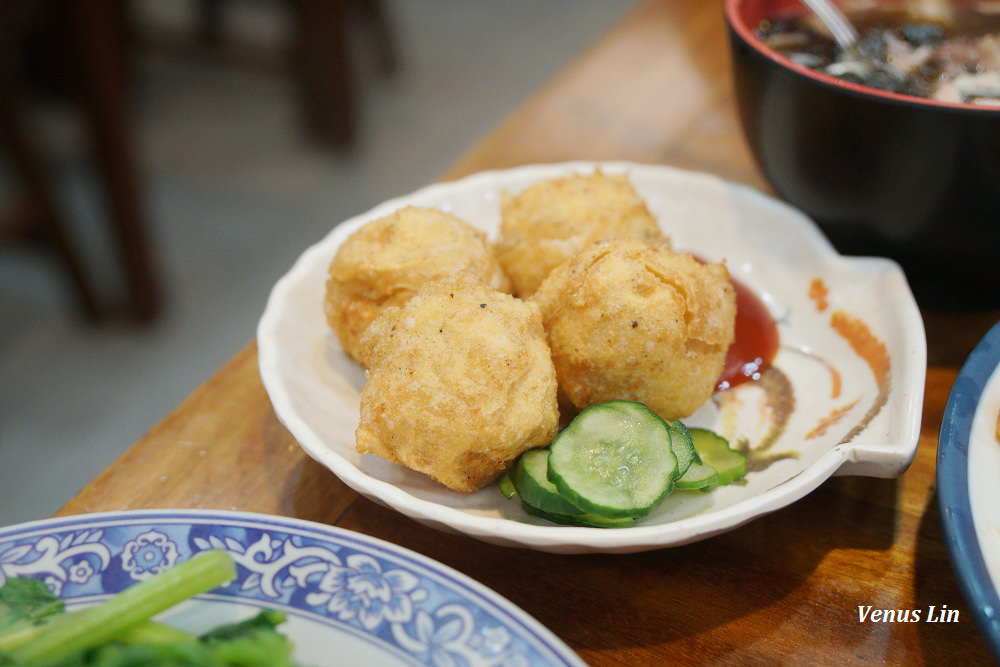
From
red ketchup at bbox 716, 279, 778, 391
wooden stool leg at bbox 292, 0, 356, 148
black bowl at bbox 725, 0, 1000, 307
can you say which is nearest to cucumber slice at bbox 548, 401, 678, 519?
red ketchup at bbox 716, 279, 778, 391

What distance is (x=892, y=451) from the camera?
4.06 feet

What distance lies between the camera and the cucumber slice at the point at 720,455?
1.37 m

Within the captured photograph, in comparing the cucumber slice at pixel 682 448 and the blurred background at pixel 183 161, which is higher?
the cucumber slice at pixel 682 448

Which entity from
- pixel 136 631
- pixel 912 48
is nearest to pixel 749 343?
pixel 912 48

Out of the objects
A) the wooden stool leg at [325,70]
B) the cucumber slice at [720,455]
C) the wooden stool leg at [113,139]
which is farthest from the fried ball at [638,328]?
the wooden stool leg at [325,70]

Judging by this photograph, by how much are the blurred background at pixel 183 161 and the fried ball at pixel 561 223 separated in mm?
1639

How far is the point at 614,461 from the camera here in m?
1.27

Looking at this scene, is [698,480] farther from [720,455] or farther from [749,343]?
[749,343]

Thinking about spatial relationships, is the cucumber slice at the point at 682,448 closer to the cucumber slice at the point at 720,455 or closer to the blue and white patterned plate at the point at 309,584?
the cucumber slice at the point at 720,455

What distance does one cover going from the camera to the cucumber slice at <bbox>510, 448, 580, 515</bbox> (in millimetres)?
1224

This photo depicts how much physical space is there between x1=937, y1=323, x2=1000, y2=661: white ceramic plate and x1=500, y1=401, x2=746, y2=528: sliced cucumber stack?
329 millimetres

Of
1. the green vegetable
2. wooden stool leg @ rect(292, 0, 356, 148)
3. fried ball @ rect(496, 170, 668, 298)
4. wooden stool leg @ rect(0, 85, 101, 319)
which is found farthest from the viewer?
wooden stool leg @ rect(292, 0, 356, 148)

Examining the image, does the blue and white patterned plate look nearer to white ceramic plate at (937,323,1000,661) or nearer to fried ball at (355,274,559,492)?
fried ball at (355,274,559,492)

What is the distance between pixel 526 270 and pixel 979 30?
1292 millimetres
